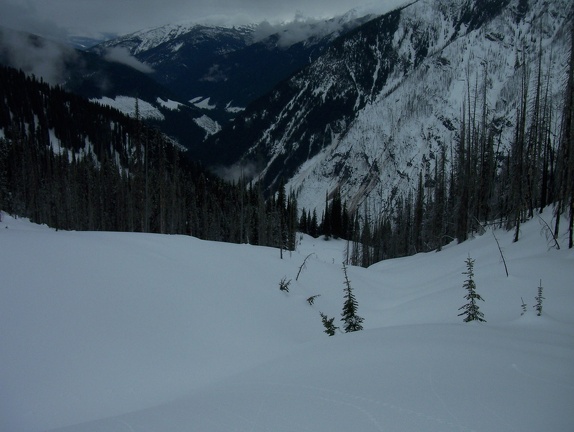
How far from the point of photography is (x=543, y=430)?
2.78 m

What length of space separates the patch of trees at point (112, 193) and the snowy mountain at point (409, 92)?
31.9 feet

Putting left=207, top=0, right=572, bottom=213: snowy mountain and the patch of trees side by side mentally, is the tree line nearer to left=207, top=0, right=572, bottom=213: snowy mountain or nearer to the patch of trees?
left=207, top=0, right=572, bottom=213: snowy mountain

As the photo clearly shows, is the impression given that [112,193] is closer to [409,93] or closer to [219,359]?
[219,359]

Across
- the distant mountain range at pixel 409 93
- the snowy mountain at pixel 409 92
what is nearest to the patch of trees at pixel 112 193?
the snowy mountain at pixel 409 92

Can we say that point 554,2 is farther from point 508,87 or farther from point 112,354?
point 112,354

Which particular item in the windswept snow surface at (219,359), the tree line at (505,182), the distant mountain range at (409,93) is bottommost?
the windswept snow surface at (219,359)

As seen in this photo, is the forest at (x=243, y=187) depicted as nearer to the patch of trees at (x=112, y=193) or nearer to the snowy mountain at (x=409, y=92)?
the patch of trees at (x=112, y=193)

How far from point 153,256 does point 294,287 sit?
5.17 m

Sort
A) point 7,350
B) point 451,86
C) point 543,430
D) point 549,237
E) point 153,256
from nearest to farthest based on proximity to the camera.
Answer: point 543,430, point 7,350, point 153,256, point 549,237, point 451,86

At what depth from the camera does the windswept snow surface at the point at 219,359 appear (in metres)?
3.36

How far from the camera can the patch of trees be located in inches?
1679

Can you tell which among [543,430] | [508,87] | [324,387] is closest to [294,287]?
[324,387]

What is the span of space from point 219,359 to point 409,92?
114625mm

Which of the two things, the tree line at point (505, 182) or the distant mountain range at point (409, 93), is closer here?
the tree line at point (505, 182)
